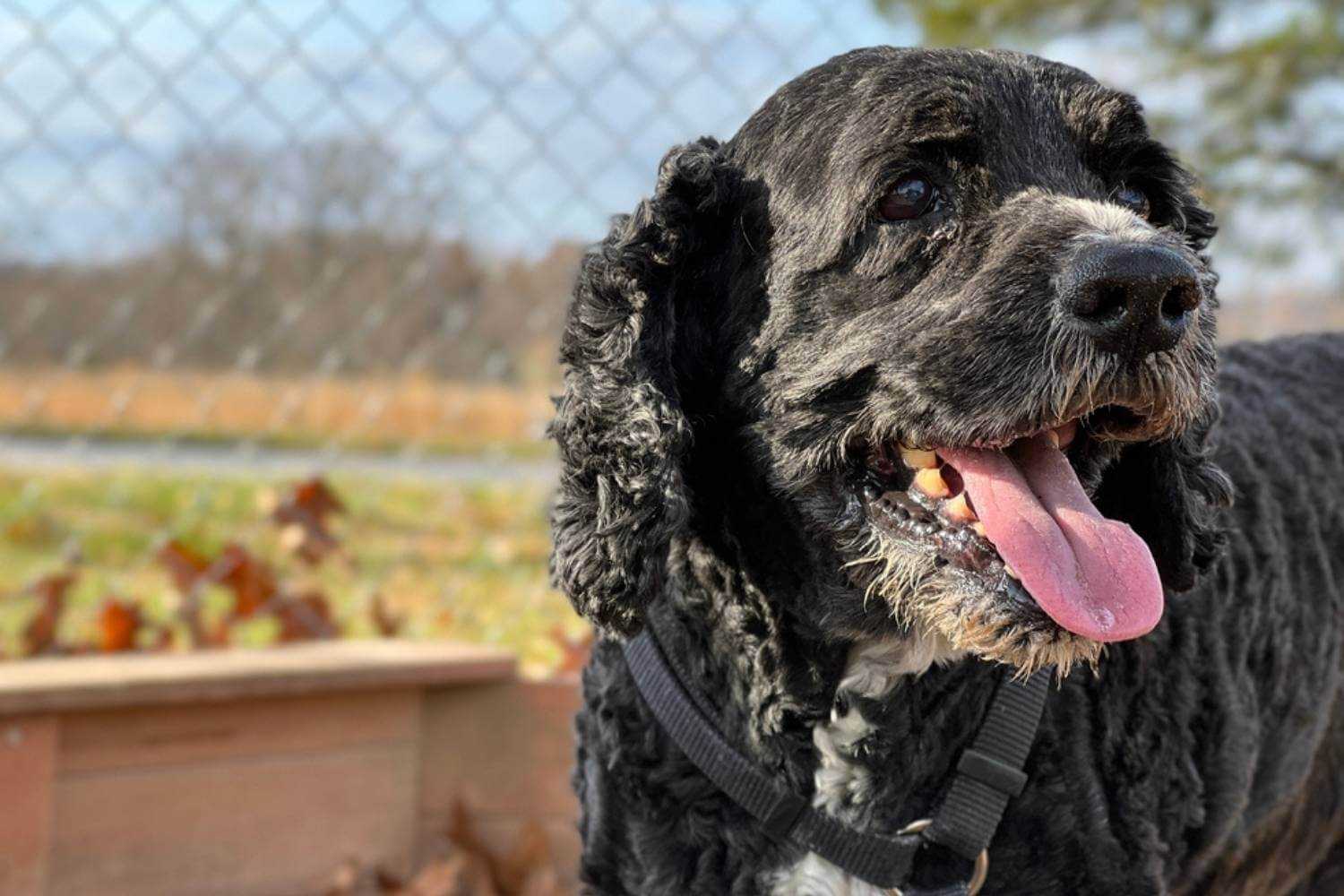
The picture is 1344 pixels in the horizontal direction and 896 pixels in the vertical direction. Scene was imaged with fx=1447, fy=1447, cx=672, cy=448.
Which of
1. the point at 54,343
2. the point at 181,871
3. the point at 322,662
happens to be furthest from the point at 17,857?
the point at 54,343

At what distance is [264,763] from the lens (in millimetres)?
3549

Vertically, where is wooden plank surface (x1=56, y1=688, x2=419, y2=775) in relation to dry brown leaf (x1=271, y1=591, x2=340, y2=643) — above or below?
below

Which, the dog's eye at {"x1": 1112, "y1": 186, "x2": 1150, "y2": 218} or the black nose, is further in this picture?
the dog's eye at {"x1": 1112, "y1": 186, "x2": 1150, "y2": 218}

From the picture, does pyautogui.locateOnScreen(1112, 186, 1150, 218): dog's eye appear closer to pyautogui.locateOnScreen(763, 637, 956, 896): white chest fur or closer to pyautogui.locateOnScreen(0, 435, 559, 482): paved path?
pyautogui.locateOnScreen(763, 637, 956, 896): white chest fur

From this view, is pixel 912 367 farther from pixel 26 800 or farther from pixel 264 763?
pixel 26 800

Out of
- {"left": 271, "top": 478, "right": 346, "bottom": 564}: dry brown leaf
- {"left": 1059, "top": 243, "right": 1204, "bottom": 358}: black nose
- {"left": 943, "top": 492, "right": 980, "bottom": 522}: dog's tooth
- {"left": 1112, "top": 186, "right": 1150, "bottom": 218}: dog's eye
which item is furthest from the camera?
{"left": 271, "top": 478, "right": 346, "bottom": 564}: dry brown leaf

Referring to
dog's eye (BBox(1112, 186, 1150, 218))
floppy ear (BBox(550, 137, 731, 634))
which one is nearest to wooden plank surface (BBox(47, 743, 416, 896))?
floppy ear (BBox(550, 137, 731, 634))

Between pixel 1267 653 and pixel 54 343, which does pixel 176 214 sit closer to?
pixel 54 343

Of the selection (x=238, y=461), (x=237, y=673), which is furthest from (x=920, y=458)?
(x=238, y=461)

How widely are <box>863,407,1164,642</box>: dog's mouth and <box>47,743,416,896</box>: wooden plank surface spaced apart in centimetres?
195

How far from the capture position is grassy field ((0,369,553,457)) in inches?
157

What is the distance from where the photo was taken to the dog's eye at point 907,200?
2.20m

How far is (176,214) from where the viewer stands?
417 centimetres

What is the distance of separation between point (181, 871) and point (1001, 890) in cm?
208
